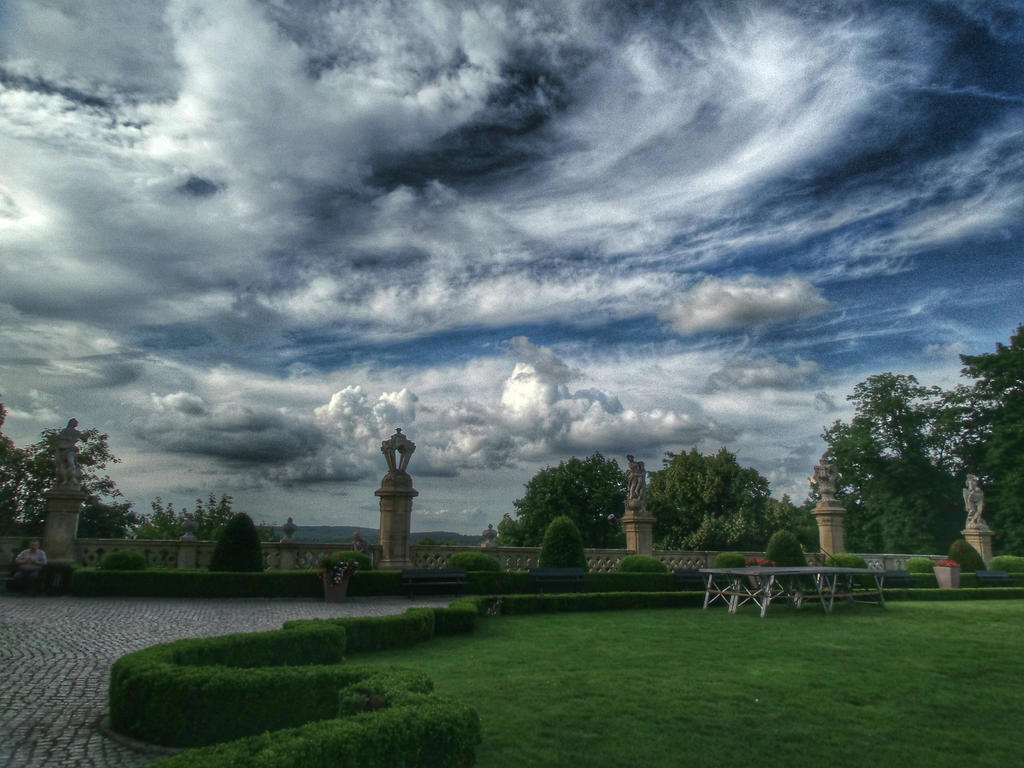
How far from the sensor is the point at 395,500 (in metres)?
21.7

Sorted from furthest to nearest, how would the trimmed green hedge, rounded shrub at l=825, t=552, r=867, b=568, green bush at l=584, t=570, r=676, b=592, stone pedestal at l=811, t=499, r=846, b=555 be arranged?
stone pedestal at l=811, t=499, r=846, b=555, rounded shrub at l=825, t=552, r=867, b=568, green bush at l=584, t=570, r=676, b=592, the trimmed green hedge

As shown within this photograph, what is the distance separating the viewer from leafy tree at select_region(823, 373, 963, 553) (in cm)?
4188

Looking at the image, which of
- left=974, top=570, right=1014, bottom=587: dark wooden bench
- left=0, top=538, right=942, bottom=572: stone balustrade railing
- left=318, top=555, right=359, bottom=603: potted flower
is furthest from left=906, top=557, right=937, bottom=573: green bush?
left=318, top=555, right=359, bottom=603: potted flower

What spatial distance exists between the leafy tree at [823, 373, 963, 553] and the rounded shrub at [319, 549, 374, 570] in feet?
109

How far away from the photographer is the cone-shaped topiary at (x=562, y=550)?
69.1 feet

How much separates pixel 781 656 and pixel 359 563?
1246cm

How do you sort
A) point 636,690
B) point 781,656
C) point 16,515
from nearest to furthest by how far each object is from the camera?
point 636,690 < point 781,656 < point 16,515

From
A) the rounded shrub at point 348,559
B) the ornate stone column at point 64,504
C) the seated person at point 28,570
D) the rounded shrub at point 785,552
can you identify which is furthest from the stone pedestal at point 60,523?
the rounded shrub at point 785,552

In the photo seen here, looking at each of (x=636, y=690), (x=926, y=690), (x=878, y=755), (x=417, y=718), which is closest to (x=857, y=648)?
(x=926, y=690)

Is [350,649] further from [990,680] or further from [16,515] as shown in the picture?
[16,515]

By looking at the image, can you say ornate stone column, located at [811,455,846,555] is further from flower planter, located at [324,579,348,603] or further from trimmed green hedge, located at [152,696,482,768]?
trimmed green hedge, located at [152,696,482,768]

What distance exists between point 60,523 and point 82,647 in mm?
11714

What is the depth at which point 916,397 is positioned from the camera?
44.4 m

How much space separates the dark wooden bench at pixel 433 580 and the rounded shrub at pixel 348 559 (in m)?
1.45
